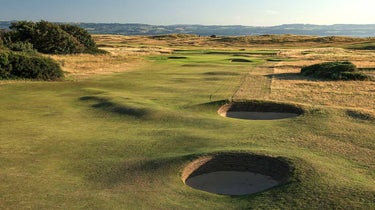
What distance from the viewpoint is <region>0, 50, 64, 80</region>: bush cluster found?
3312 centimetres

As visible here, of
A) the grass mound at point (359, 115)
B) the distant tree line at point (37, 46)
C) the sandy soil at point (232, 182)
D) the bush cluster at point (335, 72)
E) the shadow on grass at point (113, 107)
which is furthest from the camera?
the bush cluster at point (335, 72)

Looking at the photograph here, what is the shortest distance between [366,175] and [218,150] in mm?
4645

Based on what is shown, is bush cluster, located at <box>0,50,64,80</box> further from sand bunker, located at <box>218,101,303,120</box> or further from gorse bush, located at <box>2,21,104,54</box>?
gorse bush, located at <box>2,21,104,54</box>

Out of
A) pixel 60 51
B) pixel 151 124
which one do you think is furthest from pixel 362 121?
pixel 60 51

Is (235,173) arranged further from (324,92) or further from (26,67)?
(26,67)

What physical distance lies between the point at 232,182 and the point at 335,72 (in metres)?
28.7

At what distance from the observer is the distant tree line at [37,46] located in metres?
33.8

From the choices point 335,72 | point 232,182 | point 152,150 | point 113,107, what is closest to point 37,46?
point 113,107

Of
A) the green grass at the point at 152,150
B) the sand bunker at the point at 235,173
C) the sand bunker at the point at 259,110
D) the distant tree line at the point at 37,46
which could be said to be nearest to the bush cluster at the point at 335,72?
the green grass at the point at 152,150

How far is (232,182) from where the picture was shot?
12.1 m

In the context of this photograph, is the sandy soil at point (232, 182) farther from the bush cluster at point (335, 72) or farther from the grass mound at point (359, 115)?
the bush cluster at point (335, 72)

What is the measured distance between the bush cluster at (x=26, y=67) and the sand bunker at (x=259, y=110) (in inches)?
725

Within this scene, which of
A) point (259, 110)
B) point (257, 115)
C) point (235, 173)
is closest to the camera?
point (235, 173)

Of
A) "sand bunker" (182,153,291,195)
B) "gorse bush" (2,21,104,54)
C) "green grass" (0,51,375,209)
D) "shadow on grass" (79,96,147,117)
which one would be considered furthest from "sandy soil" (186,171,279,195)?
"gorse bush" (2,21,104,54)
